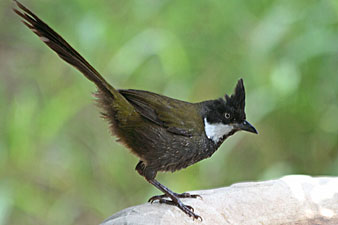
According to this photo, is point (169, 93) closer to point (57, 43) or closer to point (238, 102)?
point (238, 102)

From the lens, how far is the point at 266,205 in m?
2.76

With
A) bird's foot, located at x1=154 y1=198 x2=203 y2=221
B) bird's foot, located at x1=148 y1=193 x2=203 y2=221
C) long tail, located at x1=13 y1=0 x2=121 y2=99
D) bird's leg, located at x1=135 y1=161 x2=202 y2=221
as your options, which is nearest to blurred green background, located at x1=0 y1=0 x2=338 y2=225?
bird's leg, located at x1=135 y1=161 x2=202 y2=221

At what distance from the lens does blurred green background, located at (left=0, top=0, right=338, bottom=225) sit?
467 centimetres

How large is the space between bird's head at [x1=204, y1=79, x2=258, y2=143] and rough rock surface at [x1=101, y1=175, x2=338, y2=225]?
411mm

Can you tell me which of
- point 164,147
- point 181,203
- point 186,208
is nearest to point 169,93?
point 164,147

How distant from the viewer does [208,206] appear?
274 cm

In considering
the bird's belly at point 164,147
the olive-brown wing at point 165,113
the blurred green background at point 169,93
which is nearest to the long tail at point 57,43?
the olive-brown wing at point 165,113

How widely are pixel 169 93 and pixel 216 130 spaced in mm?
1676

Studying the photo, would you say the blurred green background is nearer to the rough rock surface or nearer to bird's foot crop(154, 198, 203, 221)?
bird's foot crop(154, 198, 203, 221)

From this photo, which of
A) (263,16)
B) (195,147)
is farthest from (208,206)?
(263,16)

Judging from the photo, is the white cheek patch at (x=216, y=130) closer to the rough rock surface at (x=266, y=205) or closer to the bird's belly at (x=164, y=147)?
the bird's belly at (x=164, y=147)

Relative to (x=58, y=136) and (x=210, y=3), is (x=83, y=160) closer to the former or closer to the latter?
(x=58, y=136)

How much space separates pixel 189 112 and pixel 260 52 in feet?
6.06

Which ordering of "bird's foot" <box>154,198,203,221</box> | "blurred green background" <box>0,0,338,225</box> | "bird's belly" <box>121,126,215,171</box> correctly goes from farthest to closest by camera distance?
"blurred green background" <box>0,0,338,225</box> → "bird's belly" <box>121,126,215,171</box> → "bird's foot" <box>154,198,203,221</box>
